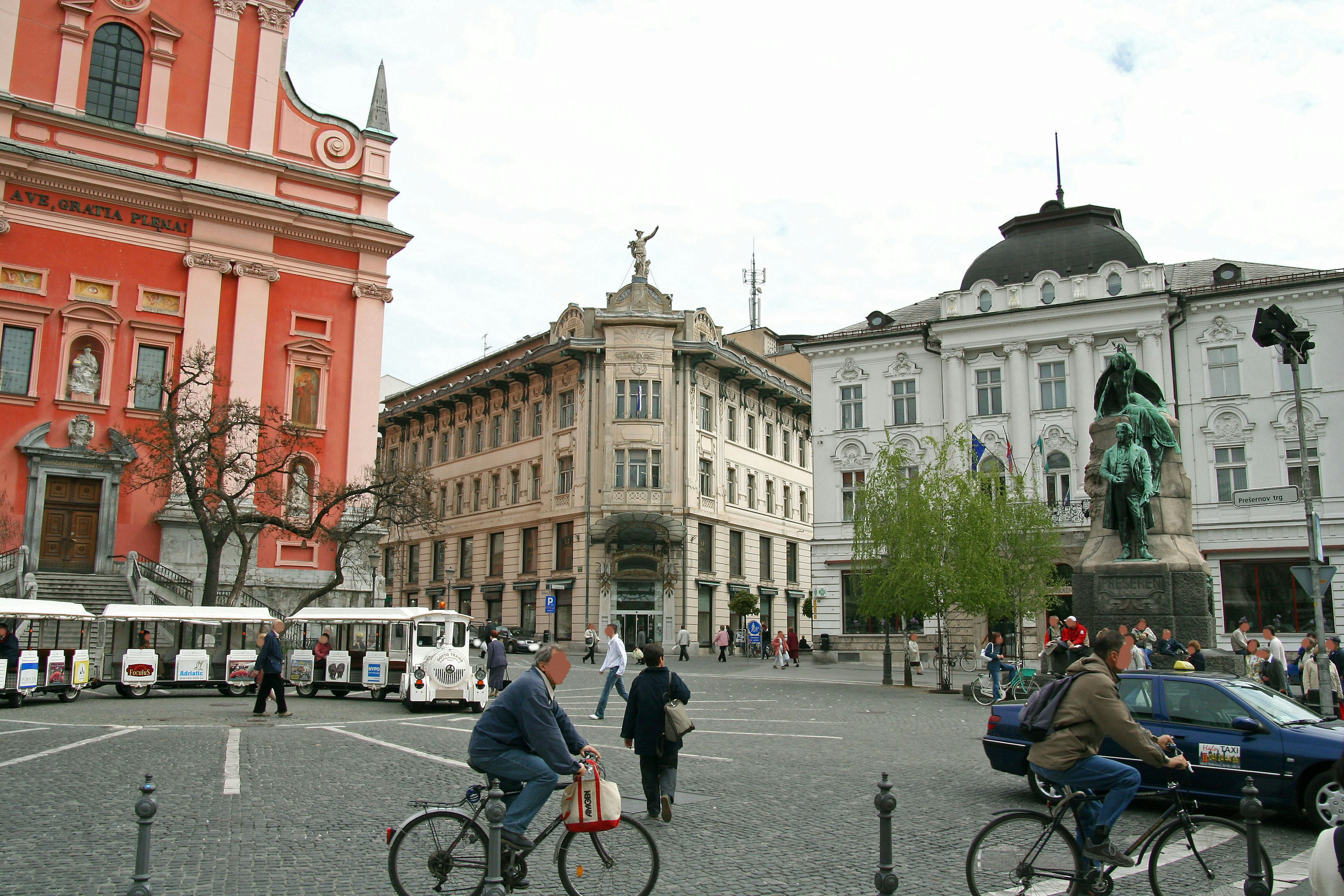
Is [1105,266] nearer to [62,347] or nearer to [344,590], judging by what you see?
[344,590]

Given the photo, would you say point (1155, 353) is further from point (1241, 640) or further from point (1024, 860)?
point (1024, 860)

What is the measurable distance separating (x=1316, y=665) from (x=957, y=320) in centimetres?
2742

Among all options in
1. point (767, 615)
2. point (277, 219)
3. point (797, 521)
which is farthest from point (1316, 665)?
point (797, 521)

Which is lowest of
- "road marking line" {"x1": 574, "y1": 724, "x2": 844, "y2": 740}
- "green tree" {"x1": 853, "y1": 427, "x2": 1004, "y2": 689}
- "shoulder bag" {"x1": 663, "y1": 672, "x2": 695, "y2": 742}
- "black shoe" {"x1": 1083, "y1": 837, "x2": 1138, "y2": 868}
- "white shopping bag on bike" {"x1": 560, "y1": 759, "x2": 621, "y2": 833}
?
"road marking line" {"x1": 574, "y1": 724, "x2": 844, "y2": 740}

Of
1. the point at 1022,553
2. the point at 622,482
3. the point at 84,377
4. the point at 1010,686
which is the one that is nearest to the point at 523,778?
the point at 1010,686

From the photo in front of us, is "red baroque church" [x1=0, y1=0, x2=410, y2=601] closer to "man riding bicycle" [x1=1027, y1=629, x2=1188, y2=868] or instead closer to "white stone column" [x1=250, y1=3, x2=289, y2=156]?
"white stone column" [x1=250, y1=3, x2=289, y2=156]

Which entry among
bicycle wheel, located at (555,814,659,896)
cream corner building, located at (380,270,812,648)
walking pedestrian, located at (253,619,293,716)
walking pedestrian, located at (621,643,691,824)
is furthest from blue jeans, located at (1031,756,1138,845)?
cream corner building, located at (380,270,812,648)

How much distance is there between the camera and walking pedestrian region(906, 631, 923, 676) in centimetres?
3225

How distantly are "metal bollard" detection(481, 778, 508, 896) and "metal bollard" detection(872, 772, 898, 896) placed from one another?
2277mm

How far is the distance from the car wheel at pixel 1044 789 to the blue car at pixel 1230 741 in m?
0.03

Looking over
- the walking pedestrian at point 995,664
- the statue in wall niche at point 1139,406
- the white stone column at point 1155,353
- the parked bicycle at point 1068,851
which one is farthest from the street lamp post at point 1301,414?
the white stone column at point 1155,353

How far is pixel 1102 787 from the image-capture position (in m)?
6.67

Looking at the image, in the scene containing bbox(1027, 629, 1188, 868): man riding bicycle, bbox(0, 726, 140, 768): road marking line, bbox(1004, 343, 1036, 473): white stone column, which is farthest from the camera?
bbox(1004, 343, 1036, 473): white stone column

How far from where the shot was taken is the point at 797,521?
61.7 metres
